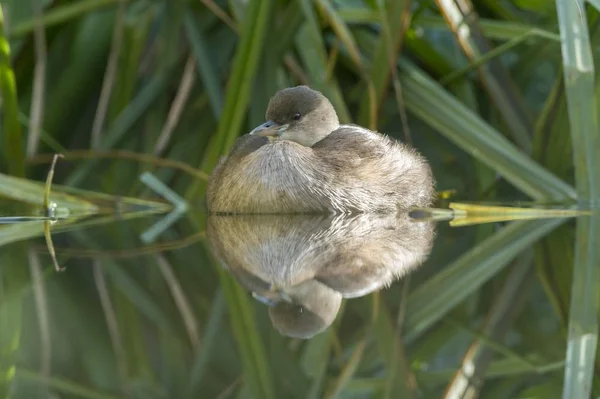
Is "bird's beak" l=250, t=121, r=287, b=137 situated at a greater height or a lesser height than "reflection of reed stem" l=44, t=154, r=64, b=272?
greater

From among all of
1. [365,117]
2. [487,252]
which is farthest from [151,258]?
[365,117]

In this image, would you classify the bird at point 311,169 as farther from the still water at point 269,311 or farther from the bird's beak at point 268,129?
the still water at point 269,311

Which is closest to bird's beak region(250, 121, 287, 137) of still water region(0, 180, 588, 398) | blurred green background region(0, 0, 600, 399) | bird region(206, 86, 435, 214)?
bird region(206, 86, 435, 214)

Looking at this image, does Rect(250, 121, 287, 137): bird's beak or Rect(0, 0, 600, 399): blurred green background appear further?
Rect(250, 121, 287, 137): bird's beak

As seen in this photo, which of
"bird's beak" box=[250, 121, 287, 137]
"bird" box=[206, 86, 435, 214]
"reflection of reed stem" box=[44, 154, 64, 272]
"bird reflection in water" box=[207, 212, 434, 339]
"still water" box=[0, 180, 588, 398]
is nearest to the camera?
"still water" box=[0, 180, 588, 398]

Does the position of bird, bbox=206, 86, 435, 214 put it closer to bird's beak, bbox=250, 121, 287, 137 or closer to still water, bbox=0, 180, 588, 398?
bird's beak, bbox=250, 121, 287, 137

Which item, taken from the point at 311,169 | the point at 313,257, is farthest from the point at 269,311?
the point at 311,169

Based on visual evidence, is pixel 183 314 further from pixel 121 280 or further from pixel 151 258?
pixel 151 258

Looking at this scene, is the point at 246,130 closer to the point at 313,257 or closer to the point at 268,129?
the point at 268,129
